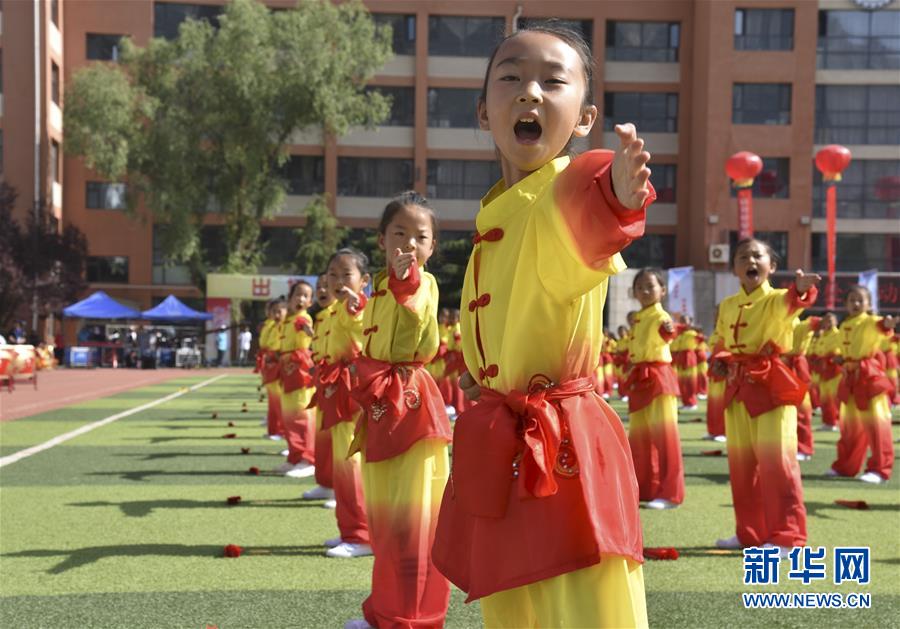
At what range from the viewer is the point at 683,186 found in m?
38.8

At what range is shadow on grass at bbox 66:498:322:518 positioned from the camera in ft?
25.6

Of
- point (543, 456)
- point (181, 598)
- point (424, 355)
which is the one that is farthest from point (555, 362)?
point (181, 598)

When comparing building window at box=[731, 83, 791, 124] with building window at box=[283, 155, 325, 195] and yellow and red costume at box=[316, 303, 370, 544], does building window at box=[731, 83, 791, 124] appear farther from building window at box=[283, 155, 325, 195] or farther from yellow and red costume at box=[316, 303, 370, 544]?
yellow and red costume at box=[316, 303, 370, 544]

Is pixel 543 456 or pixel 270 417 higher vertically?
pixel 543 456

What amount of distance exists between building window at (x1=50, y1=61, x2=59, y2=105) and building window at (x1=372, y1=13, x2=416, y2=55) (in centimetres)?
1292

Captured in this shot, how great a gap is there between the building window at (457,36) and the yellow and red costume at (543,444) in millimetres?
38690

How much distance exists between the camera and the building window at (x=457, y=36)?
130 feet

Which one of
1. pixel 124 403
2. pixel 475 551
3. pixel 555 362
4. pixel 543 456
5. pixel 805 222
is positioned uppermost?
pixel 805 222

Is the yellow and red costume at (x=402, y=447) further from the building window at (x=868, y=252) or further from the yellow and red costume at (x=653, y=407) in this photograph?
the building window at (x=868, y=252)

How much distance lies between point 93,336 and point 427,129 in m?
15.2

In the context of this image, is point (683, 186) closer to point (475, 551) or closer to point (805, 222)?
point (805, 222)

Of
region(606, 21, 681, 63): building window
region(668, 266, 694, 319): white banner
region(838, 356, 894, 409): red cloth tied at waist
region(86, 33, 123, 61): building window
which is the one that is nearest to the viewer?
region(838, 356, 894, 409): red cloth tied at waist

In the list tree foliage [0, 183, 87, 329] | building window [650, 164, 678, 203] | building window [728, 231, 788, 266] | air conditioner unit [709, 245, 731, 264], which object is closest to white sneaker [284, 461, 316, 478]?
tree foliage [0, 183, 87, 329]

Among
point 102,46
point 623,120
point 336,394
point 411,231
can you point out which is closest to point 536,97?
point 411,231
